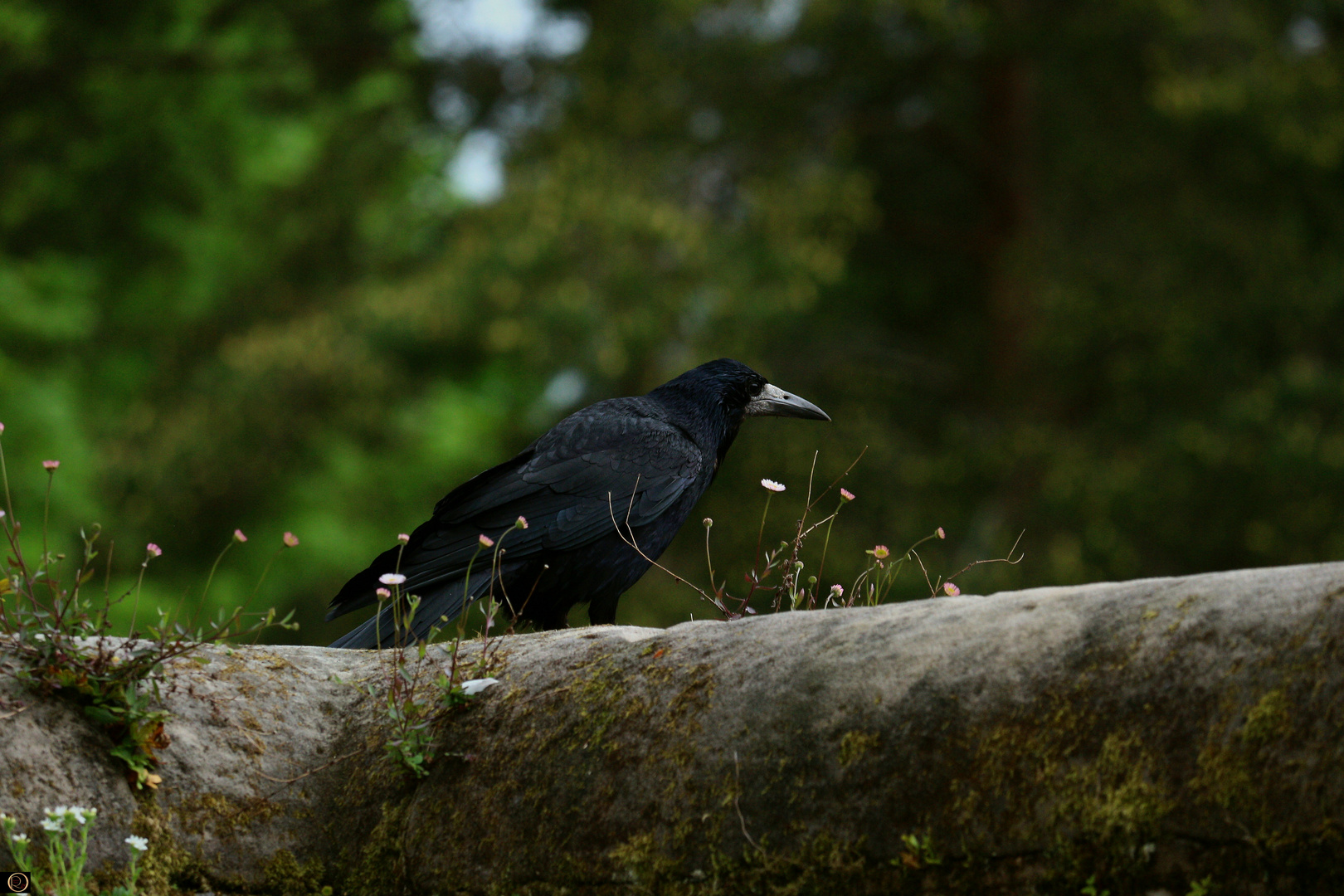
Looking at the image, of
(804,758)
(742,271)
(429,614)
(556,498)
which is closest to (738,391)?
(556,498)

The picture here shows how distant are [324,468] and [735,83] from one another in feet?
17.2

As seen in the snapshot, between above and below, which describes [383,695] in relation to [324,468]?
above

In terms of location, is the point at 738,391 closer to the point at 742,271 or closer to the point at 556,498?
the point at 556,498

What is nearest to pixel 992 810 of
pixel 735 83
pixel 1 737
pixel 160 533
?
pixel 1 737

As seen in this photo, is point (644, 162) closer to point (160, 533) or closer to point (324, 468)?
point (324, 468)

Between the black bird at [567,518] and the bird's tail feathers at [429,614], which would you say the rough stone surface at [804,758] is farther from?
the black bird at [567,518]

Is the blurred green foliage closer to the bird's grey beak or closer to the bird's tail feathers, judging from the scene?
the bird's grey beak

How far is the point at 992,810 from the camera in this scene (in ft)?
7.54

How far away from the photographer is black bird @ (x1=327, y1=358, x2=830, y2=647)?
473 centimetres

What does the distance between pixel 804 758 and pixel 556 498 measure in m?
2.76

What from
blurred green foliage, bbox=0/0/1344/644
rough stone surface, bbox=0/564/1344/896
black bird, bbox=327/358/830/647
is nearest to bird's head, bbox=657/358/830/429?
black bird, bbox=327/358/830/647

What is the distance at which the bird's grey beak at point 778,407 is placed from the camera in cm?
628

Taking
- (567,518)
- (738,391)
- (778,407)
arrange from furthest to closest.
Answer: (778,407) → (738,391) → (567,518)

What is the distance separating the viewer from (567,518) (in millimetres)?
5125
